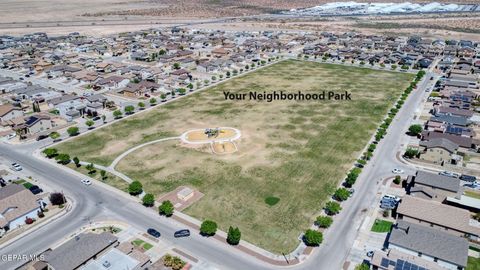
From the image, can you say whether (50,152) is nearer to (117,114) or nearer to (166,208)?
(117,114)

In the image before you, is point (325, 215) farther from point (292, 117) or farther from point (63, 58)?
point (63, 58)

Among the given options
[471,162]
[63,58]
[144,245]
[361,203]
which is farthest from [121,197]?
[63,58]

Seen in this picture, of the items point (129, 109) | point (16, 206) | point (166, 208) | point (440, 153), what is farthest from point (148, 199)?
point (440, 153)

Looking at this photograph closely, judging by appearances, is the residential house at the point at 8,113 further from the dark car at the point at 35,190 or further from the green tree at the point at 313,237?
the green tree at the point at 313,237

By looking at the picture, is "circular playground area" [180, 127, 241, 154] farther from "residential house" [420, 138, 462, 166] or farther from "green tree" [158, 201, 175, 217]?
"residential house" [420, 138, 462, 166]

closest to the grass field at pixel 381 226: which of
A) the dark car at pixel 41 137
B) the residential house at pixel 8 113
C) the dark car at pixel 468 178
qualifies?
the dark car at pixel 468 178

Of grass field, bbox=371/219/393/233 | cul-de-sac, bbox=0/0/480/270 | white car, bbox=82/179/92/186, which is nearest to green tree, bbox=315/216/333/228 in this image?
cul-de-sac, bbox=0/0/480/270
